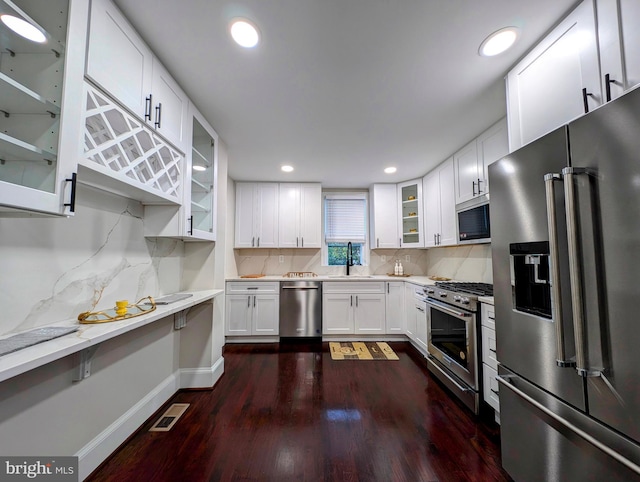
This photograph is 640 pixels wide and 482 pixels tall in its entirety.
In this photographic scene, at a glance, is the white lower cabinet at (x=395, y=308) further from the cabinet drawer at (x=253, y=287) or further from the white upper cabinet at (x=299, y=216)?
the cabinet drawer at (x=253, y=287)

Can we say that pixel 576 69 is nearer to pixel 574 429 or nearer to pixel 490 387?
pixel 574 429

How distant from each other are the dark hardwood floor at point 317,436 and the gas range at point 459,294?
85cm

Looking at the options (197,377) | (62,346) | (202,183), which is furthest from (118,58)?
(197,377)

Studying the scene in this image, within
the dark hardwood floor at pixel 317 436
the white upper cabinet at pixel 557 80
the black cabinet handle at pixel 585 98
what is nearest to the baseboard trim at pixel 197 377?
the dark hardwood floor at pixel 317 436

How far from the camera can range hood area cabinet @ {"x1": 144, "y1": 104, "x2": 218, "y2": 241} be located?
1.96 meters

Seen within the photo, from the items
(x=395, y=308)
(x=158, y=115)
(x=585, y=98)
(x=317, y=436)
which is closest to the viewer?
(x=585, y=98)

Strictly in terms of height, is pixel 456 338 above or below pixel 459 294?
below

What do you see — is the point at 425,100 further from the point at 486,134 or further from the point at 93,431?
the point at 93,431

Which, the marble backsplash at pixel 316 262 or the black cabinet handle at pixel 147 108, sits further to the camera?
the marble backsplash at pixel 316 262

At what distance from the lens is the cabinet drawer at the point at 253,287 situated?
363cm

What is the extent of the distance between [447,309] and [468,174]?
1431 millimetres

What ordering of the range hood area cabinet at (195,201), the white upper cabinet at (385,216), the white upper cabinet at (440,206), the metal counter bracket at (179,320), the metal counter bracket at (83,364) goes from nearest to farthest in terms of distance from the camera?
the metal counter bracket at (83,364) < the range hood area cabinet at (195,201) < the metal counter bracket at (179,320) < the white upper cabinet at (440,206) < the white upper cabinet at (385,216)

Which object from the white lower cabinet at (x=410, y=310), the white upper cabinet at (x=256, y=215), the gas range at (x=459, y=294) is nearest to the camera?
the gas range at (x=459, y=294)

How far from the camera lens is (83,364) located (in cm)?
140
